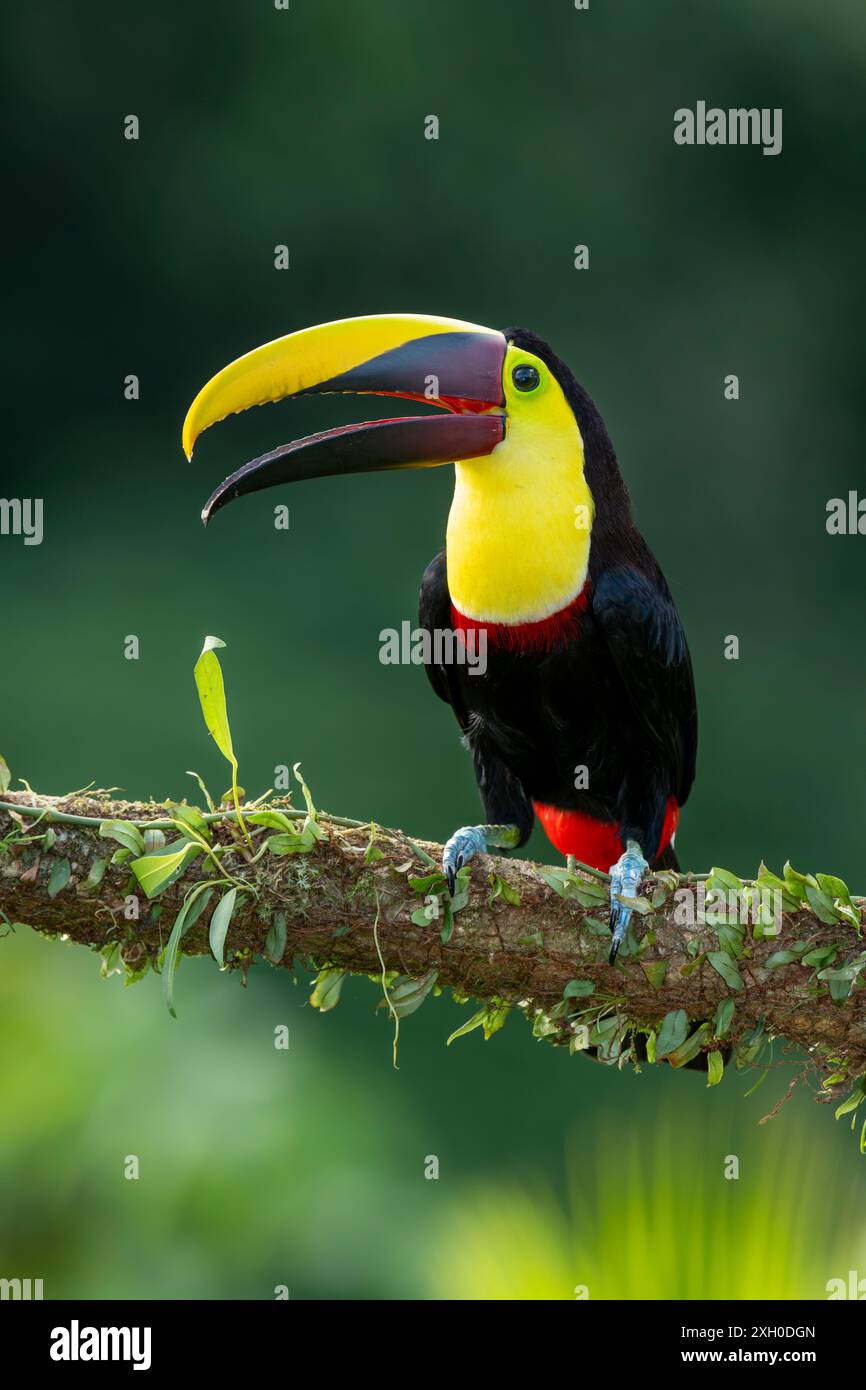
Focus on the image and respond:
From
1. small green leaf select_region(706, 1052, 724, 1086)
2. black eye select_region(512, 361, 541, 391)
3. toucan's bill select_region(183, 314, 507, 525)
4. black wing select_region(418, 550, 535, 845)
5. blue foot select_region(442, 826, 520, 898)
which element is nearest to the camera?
blue foot select_region(442, 826, 520, 898)

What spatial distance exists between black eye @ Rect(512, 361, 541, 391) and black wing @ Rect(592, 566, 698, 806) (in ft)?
1.08

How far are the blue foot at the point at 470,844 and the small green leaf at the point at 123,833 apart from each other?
40 cm

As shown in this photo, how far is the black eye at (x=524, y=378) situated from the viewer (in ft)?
8.77

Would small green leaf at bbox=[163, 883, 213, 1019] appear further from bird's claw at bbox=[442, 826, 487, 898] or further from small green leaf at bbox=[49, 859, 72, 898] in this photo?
bird's claw at bbox=[442, 826, 487, 898]

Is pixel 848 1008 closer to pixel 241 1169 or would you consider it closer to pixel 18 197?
pixel 241 1169

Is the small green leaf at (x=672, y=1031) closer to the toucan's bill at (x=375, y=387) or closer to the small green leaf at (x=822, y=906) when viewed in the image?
the small green leaf at (x=822, y=906)

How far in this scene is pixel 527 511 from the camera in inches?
103

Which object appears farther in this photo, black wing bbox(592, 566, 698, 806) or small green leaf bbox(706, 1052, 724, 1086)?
black wing bbox(592, 566, 698, 806)

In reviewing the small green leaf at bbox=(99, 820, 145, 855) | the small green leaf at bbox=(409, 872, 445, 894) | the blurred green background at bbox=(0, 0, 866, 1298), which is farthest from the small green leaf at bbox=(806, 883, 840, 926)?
the blurred green background at bbox=(0, 0, 866, 1298)

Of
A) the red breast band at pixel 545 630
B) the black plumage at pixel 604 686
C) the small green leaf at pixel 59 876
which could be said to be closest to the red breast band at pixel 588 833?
the black plumage at pixel 604 686

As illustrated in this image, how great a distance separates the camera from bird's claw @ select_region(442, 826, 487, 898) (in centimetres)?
214

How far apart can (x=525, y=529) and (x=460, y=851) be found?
0.60 metres

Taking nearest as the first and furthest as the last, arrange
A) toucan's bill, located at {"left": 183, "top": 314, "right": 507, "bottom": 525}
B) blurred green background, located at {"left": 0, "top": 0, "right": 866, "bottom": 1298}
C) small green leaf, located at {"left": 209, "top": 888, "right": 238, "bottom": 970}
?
small green leaf, located at {"left": 209, "top": 888, "right": 238, "bottom": 970}, toucan's bill, located at {"left": 183, "top": 314, "right": 507, "bottom": 525}, blurred green background, located at {"left": 0, "top": 0, "right": 866, "bottom": 1298}

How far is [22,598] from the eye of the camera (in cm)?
611
